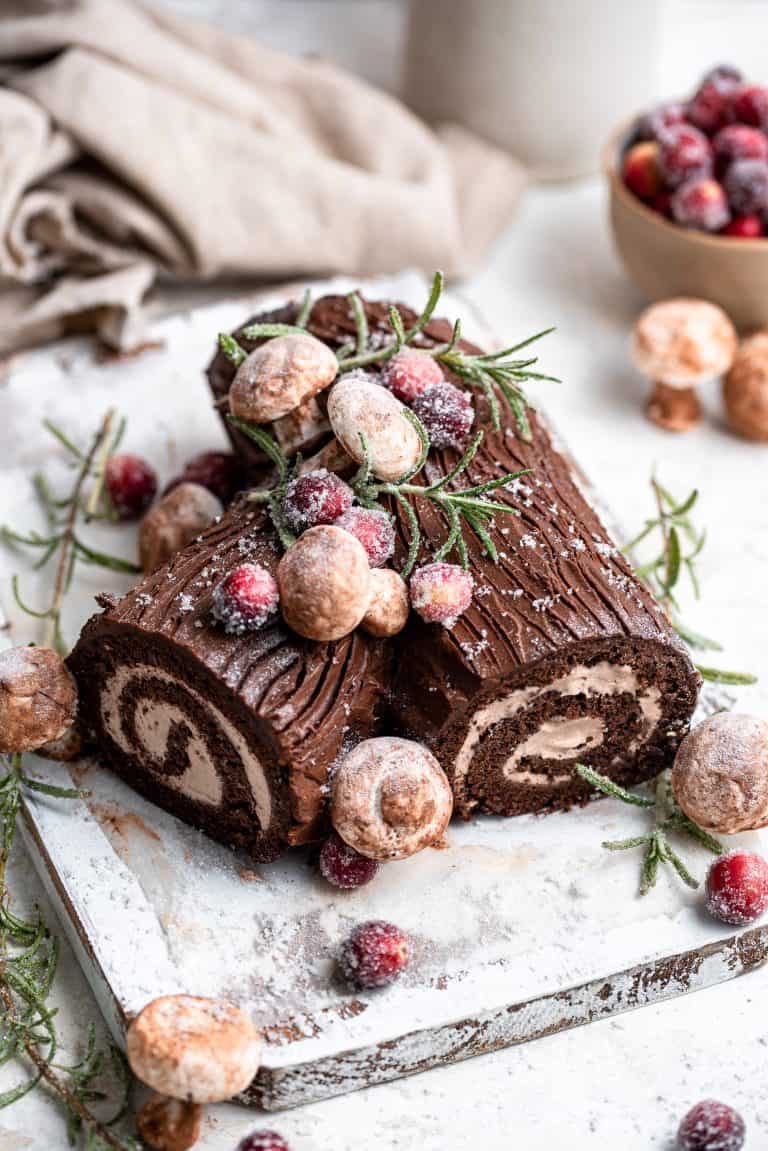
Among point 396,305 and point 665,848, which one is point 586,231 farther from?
point 665,848

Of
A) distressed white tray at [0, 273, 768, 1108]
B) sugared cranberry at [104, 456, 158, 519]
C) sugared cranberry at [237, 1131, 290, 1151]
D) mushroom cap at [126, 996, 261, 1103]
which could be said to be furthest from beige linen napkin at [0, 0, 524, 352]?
sugared cranberry at [237, 1131, 290, 1151]

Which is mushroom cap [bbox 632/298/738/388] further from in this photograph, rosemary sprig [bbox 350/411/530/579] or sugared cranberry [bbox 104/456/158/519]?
sugared cranberry [bbox 104/456/158/519]

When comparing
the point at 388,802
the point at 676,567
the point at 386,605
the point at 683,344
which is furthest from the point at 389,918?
the point at 683,344

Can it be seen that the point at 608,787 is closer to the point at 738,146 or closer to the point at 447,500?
the point at 447,500

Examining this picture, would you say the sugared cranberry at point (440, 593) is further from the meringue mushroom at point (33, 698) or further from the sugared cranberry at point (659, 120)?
the sugared cranberry at point (659, 120)

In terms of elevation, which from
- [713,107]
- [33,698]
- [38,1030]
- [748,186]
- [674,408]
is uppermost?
[713,107]

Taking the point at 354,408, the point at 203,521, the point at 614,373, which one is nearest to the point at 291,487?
the point at 354,408
